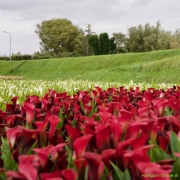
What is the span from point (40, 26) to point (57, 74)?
1575 inches

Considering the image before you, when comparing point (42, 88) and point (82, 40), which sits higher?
point (82, 40)

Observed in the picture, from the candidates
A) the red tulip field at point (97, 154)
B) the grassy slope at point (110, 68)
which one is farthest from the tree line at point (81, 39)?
the red tulip field at point (97, 154)

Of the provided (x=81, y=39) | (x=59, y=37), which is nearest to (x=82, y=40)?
(x=81, y=39)

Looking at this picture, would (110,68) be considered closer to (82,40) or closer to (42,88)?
(42,88)

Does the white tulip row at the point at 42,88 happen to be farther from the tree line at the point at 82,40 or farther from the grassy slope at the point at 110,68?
the tree line at the point at 82,40

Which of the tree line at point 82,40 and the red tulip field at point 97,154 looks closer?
the red tulip field at point 97,154

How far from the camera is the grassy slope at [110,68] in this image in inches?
821

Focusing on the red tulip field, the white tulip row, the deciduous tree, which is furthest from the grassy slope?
the deciduous tree

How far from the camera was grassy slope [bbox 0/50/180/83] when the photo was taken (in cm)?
2084

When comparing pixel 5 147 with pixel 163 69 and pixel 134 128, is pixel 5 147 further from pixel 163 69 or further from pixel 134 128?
pixel 163 69

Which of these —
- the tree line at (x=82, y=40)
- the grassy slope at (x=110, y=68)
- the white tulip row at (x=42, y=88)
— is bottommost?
the white tulip row at (x=42, y=88)

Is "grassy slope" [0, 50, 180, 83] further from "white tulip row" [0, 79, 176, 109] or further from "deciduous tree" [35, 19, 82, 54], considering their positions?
"deciduous tree" [35, 19, 82, 54]

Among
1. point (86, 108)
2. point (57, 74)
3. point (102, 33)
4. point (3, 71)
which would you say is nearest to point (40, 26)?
point (102, 33)

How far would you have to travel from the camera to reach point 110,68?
90.3ft
